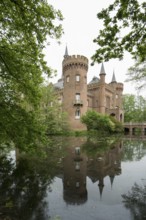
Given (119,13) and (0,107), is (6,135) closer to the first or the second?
(0,107)

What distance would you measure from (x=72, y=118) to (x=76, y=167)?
25564 mm

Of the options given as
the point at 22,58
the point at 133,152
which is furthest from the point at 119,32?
the point at 133,152

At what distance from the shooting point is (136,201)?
379cm

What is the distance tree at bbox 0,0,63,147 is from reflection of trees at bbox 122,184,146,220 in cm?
292

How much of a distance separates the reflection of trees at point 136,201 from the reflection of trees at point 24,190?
6.16 ft

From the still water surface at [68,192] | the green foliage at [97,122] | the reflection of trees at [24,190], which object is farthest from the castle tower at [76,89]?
the reflection of trees at [24,190]

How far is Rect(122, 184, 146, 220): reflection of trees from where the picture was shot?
3237 millimetres

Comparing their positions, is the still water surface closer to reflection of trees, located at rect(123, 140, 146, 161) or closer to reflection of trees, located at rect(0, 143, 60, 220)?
reflection of trees, located at rect(0, 143, 60, 220)

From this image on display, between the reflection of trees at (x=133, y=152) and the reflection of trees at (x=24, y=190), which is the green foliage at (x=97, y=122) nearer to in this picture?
the reflection of trees at (x=133, y=152)

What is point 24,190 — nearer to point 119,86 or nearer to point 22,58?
point 22,58

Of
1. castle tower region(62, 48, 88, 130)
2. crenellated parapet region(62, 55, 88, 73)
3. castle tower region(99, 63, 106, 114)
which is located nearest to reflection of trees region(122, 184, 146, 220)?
castle tower region(62, 48, 88, 130)

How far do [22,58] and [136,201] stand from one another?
16.0ft

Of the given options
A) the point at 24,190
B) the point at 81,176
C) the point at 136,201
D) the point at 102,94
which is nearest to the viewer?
the point at 136,201

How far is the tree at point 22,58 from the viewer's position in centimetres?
415
